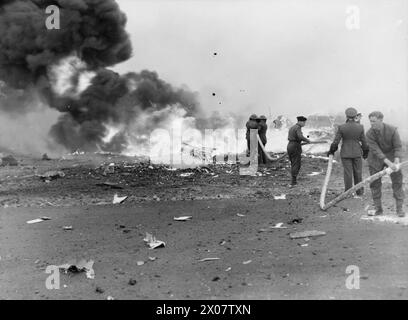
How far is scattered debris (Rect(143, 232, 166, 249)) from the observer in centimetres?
629

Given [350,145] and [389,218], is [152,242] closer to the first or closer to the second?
[389,218]

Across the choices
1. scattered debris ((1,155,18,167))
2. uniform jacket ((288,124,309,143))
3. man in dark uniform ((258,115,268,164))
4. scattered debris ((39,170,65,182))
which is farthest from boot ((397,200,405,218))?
scattered debris ((1,155,18,167))

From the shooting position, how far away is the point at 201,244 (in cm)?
631

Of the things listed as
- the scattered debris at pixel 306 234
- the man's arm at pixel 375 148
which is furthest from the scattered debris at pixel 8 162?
the man's arm at pixel 375 148

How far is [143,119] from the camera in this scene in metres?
27.0

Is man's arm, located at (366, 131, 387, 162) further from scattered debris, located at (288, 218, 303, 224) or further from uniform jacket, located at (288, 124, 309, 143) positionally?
uniform jacket, located at (288, 124, 309, 143)

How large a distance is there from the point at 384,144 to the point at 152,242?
3939 millimetres

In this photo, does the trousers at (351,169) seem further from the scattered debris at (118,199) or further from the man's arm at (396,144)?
the scattered debris at (118,199)

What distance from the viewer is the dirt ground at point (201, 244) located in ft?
15.3

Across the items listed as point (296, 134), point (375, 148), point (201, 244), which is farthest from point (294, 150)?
point (201, 244)
